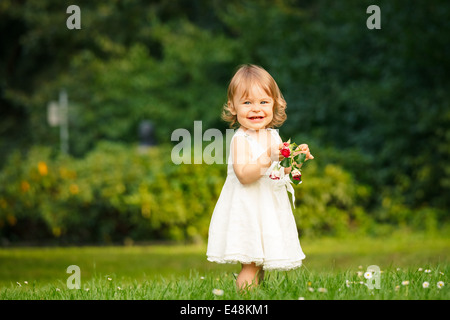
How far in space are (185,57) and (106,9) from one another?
3.96 metres

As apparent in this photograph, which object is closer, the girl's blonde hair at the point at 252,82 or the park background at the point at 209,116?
the girl's blonde hair at the point at 252,82

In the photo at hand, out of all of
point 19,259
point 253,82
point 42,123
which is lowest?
point 19,259

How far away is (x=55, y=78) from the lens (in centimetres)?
2123

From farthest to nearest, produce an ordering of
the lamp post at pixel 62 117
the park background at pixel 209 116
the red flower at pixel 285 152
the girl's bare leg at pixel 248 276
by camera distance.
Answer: the lamp post at pixel 62 117
the park background at pixel 209 116
the girl's bare leg at pixel 248 276
the red flower at pixel 285 152

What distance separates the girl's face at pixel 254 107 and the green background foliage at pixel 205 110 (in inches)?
192

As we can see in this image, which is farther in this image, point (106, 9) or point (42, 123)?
point (42, 123)

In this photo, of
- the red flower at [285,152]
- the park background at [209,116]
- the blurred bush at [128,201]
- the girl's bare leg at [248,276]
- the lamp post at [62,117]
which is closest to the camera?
the red flower at [285,152]

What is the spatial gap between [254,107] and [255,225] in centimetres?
63

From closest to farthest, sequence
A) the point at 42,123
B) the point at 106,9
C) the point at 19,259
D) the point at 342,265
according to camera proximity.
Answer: the point at 342,265 → the point at 19,259 → the point at 106,9 → the point at 42,123

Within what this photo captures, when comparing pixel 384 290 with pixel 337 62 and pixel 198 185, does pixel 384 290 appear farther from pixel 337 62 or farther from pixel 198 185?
pixel 337 62

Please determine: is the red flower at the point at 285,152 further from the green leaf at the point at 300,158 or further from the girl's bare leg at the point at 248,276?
the girl's bare leg at the point at 248,276

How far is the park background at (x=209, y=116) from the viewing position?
28.2 ft

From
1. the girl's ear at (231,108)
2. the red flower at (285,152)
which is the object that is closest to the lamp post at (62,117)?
the girl's ear at (231,108)
